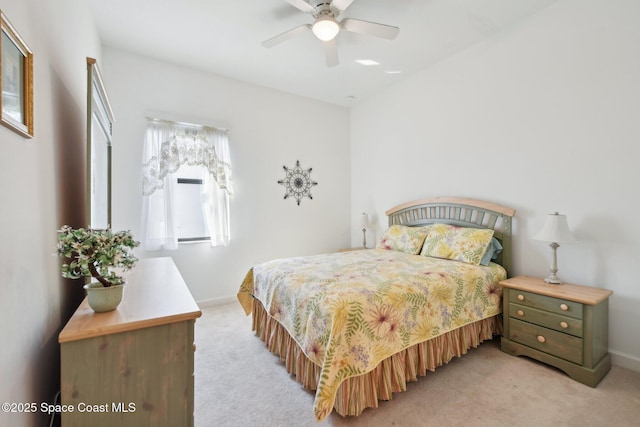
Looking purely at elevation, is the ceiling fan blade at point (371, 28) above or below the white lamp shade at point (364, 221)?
above

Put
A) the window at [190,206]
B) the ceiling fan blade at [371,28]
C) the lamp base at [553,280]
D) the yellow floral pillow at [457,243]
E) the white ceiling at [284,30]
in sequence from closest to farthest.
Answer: the ceiling fan blade at [371,28]
the lamp base at [553,280]
the white ceiling at [284,30]
the yellow floral pillow at [457,243]
the window at [190,206]

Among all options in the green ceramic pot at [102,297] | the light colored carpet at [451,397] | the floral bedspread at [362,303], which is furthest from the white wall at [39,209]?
the floral bedspread at [362,303]

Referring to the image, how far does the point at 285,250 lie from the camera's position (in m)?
4.36

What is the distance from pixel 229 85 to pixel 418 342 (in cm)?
377

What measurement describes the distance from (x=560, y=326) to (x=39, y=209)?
325cm

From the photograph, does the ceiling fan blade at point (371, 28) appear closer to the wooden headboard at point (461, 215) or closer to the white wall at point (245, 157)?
the wooden headboard at point (461, 215)

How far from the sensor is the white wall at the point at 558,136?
224cm

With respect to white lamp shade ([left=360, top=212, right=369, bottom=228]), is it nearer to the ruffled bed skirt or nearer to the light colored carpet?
the ruffled bed skirt

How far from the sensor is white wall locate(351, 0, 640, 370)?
2.24 meters

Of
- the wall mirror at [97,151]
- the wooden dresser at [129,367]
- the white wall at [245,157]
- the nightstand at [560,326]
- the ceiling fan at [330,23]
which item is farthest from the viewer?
the white wall at [245,157]

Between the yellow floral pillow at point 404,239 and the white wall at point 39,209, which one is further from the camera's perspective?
the yellow floral pillow at point 404,239

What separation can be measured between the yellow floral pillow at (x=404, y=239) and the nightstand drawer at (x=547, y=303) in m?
1.10

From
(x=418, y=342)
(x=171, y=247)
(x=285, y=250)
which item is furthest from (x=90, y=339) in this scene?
(x=285, y=250)

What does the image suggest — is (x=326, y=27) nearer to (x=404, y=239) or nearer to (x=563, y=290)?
(x=404, y=239)
